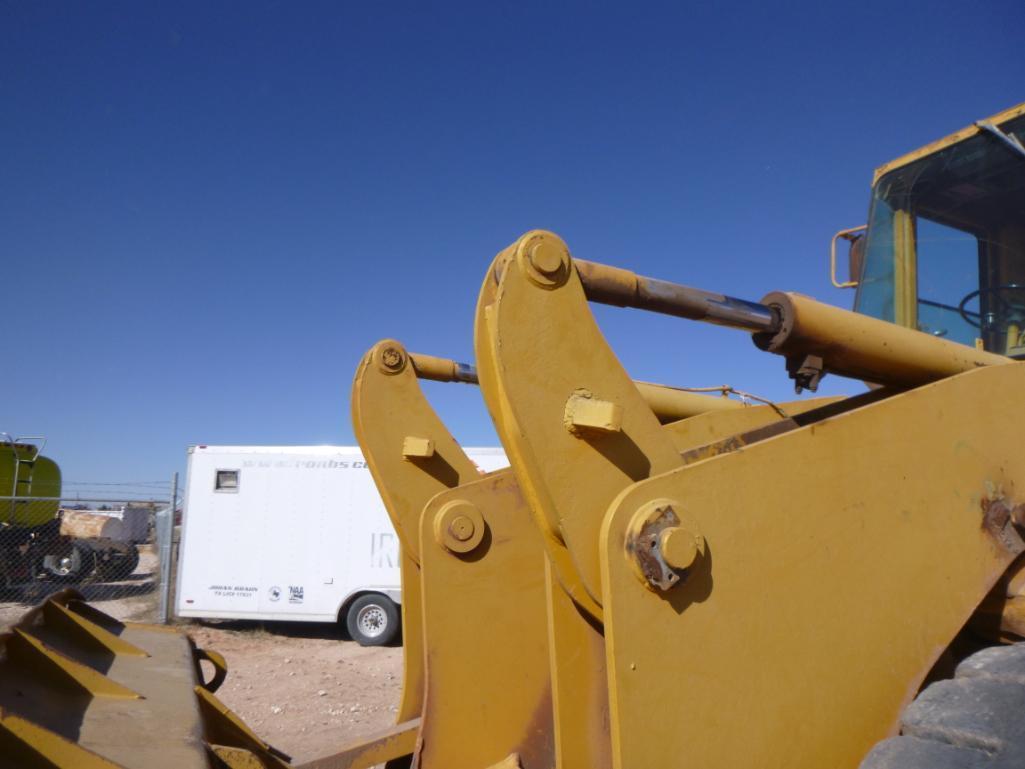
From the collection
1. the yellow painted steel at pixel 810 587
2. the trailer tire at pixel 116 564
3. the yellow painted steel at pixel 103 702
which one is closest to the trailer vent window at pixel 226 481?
the trailer tire at pixel 116 564

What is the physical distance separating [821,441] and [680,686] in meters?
0.59

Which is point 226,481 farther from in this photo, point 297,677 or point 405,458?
point 405,458

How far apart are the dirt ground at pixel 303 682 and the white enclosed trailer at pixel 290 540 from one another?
424mm

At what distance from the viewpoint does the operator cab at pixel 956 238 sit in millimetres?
3186

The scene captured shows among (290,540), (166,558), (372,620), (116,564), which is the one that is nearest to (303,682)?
(372,620)

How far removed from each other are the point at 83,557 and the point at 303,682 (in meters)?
9.85

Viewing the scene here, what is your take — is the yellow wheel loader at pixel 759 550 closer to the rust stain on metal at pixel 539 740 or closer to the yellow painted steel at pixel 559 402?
the yellow painted steel at pixel 559 402

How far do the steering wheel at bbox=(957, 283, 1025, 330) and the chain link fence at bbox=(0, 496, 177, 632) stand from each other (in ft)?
37.3

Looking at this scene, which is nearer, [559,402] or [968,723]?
[968,723]

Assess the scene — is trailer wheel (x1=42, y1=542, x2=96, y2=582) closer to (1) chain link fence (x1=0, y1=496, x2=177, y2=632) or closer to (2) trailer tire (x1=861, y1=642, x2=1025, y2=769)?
(1) chain link fence (x1=0, y1=496, x2=177, y2=632)

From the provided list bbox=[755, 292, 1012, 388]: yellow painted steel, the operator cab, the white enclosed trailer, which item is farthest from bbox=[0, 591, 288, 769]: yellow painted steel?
the white enclosed trailer

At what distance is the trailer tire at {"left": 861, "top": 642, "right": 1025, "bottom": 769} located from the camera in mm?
1327

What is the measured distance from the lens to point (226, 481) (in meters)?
12.4

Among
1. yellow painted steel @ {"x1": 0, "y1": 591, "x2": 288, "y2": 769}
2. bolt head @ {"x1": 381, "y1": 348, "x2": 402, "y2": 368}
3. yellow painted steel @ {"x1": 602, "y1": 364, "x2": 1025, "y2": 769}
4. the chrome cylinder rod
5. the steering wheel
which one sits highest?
the steering wheel
